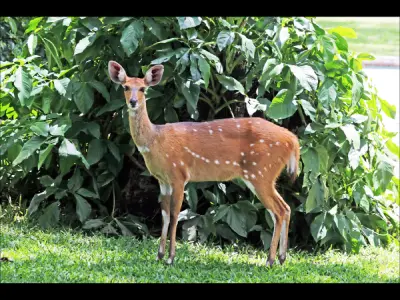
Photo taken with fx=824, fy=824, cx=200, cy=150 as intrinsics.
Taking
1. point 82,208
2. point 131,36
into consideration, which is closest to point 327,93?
point 131,36

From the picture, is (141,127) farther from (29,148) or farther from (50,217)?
(50,217)

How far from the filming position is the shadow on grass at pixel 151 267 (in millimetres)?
5160

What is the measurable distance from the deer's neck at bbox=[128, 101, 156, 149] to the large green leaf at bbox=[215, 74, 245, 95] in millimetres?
1171

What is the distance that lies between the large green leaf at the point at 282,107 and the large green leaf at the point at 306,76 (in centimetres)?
18

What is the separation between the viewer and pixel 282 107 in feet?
19.6

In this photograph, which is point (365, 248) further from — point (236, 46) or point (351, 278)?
point (236, 46)

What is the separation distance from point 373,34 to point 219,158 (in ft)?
44.2

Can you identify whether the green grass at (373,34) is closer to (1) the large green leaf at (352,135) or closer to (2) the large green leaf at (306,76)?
(1) the large green leaf at (352,135)

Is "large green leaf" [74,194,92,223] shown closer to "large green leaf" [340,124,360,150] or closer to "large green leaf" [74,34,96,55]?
"large green leaf" [74,34,96,55]

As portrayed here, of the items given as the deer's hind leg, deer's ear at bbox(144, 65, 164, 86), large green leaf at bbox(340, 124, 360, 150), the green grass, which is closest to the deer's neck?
deer's ear at bbox(144, 65, 164, 86)

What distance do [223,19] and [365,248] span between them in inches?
86.8

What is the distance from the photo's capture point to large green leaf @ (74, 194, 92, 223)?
636 cm

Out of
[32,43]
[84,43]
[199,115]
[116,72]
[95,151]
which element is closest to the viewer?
[116,72]
